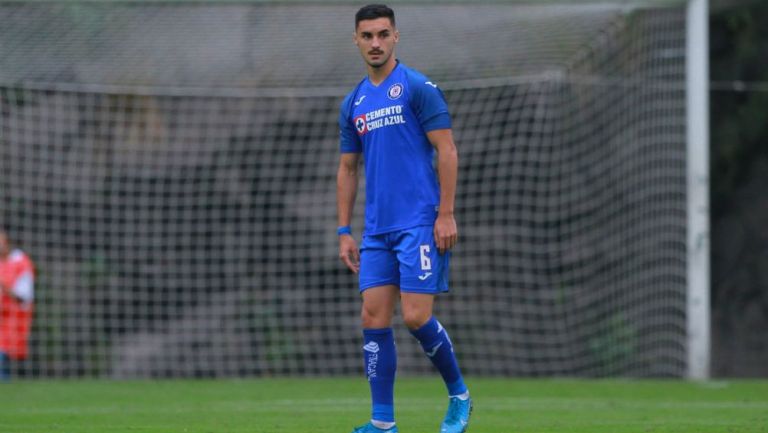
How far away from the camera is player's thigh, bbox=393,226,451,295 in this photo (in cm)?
715

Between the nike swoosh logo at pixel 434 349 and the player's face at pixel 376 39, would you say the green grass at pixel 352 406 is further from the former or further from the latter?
the player's face at pixel 376 39

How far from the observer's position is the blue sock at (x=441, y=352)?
727 cm

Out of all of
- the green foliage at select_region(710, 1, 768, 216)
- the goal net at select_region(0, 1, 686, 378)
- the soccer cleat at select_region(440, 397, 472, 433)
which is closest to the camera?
the soccer cleat at select_region(440, 397, 472, 433)

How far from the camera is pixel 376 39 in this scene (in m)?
7.27

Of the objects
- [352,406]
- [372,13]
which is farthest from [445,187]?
[352,406]

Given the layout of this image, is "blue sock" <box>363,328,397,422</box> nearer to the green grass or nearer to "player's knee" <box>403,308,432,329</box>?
"player's knee" <box>403,308,432,329</box>

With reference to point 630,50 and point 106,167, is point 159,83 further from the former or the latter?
point 630,50

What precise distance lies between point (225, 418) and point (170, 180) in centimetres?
771

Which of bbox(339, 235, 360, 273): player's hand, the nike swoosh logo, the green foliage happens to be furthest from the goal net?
the nike swoosh logo

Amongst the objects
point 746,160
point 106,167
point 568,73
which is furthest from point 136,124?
point 746,160

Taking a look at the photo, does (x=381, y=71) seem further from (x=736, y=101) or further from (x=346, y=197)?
(x=736, y=101)

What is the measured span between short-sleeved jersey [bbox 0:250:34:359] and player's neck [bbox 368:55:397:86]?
8.38 metres

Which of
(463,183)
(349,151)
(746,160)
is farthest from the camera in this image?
(746,160)

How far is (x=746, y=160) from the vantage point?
18188mm
